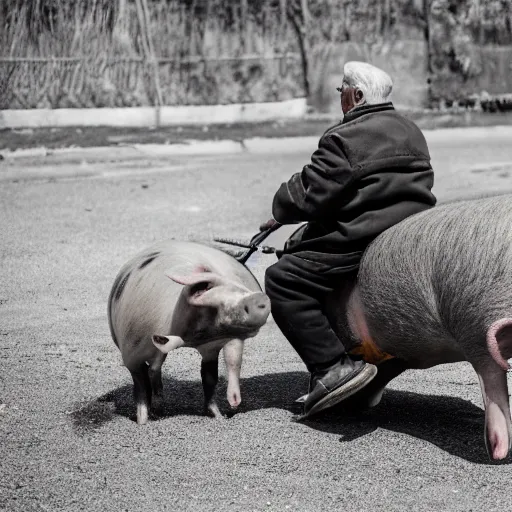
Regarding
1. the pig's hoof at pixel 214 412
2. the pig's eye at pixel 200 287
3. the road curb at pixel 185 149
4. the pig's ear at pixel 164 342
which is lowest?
the road curb at pixel 185 149

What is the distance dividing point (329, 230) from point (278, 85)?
1108cm

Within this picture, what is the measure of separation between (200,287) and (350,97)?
1.00m

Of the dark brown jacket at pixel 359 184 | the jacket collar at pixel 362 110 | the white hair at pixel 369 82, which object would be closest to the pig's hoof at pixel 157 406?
the dark brown jacket at pixel 359 184

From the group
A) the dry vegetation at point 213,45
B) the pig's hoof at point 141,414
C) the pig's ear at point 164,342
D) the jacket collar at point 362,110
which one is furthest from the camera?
the dry vegetation at point 213,45

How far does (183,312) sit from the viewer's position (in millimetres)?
3824

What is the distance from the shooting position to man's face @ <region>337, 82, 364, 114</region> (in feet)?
13.3

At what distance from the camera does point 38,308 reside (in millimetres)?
6113

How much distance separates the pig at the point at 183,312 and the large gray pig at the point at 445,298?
47 cm

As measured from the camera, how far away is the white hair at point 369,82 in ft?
13.2

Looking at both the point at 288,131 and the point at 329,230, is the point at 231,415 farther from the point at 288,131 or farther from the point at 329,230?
the point at 288,131

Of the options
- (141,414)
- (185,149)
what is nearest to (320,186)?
(141,414)

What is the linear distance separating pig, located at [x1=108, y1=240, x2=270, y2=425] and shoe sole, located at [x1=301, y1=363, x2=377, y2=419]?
1.19ft

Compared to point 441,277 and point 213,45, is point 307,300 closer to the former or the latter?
point 441,277

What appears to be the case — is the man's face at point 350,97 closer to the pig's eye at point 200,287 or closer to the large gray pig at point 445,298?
the large gray pig at point 445,298
